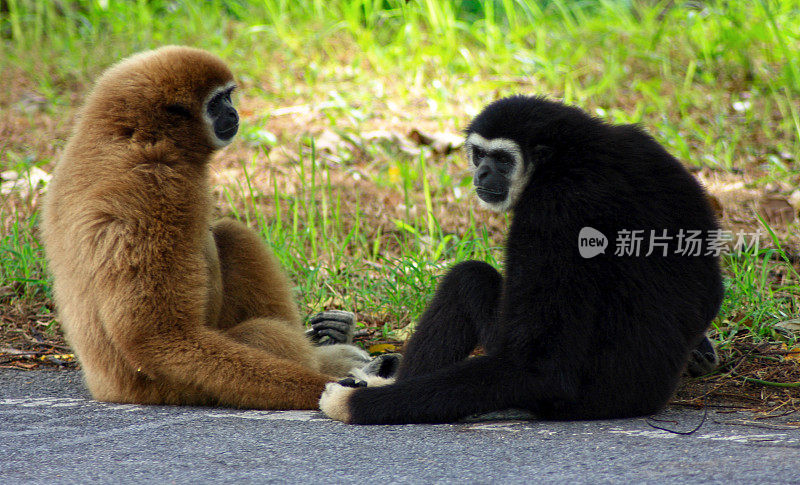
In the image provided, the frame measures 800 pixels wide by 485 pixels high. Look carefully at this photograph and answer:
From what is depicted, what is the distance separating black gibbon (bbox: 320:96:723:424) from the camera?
11.0 ft

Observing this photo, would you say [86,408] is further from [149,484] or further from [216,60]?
[216,60]

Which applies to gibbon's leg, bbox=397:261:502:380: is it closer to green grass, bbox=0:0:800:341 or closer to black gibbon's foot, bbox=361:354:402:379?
black gibbon's foot, bbox=361:354:402:379

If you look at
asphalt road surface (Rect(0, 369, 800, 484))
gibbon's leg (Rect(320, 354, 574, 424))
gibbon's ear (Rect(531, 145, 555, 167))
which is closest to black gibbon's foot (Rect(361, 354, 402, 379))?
asphalt road surface (Rect(0, 369, 800, 484))

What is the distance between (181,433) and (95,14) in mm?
7512

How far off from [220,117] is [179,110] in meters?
0.21

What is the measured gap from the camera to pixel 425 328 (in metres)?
3.76

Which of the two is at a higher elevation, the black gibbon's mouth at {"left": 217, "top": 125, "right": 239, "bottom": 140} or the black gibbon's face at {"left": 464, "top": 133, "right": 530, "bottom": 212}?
the black gibbon's mouth at {"left": 217, "top": 125, "right": 239, "bottom": 140}

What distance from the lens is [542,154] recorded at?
367 cm

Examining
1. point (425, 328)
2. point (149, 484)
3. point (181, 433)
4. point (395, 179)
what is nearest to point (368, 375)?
point (425, 328)

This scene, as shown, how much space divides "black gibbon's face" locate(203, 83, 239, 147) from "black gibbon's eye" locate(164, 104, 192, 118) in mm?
85

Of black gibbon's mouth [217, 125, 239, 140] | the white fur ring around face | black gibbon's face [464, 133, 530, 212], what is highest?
black gibbon's mouth [217, 125, 239, 140]

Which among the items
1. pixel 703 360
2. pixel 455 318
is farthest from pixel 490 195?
pixel 703 360

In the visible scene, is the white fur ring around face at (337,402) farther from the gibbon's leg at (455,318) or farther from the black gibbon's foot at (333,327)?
the black gibbon's foot at (333,327)

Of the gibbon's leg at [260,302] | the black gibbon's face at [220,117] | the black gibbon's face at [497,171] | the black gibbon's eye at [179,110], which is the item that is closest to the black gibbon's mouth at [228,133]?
the black gibbon's face at [220,117]
